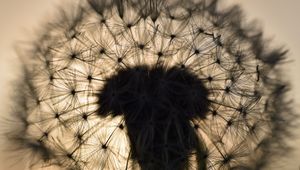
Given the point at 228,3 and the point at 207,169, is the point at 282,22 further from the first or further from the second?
the point at 207,169

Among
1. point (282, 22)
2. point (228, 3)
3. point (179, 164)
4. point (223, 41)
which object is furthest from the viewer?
point (282, 22)

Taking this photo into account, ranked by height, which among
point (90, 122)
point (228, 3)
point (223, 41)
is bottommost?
point (90, 122)

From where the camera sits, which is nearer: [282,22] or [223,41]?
[223,41]

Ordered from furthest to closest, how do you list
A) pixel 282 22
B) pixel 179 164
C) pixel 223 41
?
pixel 282 22 → pixel 223 41 → pixel 179 164

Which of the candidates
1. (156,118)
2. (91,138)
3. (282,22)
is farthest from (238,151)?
(282,22)
